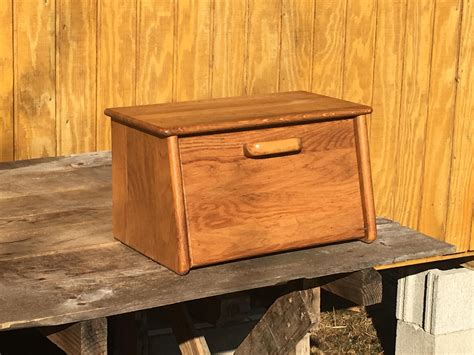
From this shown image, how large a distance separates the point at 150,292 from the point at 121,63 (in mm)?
1860

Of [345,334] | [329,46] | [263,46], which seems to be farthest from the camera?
[345,334]

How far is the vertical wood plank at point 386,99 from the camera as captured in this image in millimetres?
5562

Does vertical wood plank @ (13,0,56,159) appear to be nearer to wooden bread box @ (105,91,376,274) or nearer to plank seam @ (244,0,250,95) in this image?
plank seam @ (244,0,250,95)

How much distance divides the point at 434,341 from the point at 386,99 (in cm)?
110

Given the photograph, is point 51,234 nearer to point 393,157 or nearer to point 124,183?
point 124,183

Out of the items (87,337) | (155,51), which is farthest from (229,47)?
(87,337)

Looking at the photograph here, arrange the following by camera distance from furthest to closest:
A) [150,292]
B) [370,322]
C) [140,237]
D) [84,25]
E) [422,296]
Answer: [370,322]
[422,296]
[84,25]
[140,237]
[150,292]

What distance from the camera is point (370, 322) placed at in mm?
6719

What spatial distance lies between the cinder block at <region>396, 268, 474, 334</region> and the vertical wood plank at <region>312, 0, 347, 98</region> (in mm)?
927

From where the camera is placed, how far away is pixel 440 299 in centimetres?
568

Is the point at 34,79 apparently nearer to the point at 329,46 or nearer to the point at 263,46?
the point at 263,46

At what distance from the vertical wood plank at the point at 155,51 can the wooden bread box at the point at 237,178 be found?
122cm

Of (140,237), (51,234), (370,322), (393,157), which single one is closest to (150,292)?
(140,237)

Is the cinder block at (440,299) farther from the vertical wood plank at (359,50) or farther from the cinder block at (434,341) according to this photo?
the vertical wood plank at (359,50)
